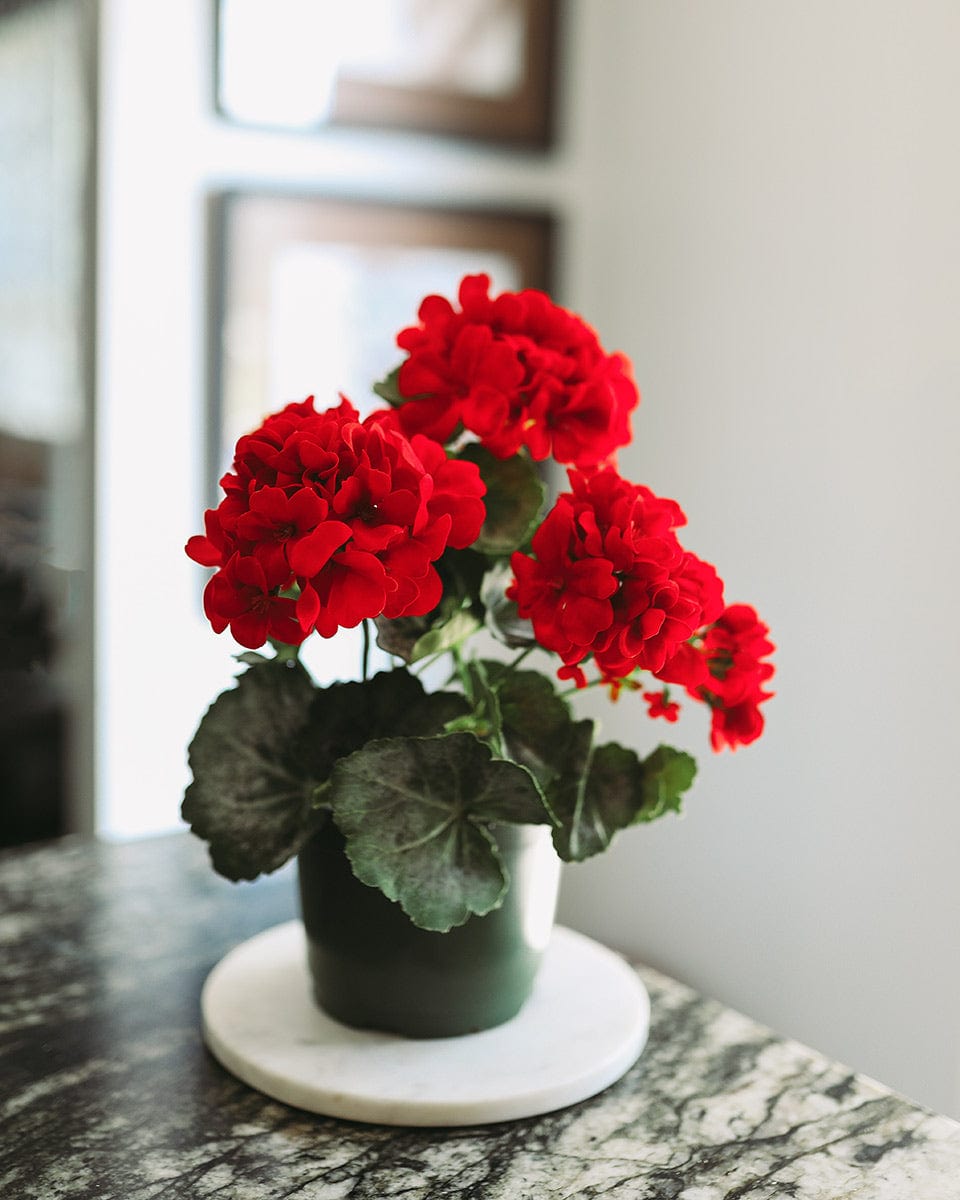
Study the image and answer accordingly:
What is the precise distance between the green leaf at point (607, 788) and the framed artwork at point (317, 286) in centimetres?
92

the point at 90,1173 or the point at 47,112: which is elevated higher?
the point at 47,112

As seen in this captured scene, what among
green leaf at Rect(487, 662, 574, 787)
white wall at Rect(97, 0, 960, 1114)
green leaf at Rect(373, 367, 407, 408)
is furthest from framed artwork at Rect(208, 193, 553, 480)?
green leaf at Rect(487, 662, 574, 787)

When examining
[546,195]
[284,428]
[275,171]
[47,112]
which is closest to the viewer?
[284,428]

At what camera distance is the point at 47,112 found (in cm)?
165

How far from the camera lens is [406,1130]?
879mm

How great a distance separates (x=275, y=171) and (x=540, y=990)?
1.19 metres

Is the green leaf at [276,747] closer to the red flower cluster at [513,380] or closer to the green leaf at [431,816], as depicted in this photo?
the green leaf at [431,816]

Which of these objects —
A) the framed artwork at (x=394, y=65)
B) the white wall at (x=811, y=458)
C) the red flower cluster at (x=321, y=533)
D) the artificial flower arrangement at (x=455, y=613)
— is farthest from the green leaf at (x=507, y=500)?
the framed artwork at (x=394, y=65)

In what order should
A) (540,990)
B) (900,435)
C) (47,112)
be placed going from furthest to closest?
(47,112) < (900,435) < (540,990)

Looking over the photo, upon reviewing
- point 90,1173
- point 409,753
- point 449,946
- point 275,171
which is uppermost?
point 275,171

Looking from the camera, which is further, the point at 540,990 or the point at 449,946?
the point at 540,990

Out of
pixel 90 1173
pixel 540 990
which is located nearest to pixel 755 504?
pixel 540 990

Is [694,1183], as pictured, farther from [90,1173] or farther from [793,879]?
[793,879]

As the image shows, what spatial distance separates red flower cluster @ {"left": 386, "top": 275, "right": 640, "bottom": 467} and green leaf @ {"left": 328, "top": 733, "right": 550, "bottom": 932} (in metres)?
0.20
